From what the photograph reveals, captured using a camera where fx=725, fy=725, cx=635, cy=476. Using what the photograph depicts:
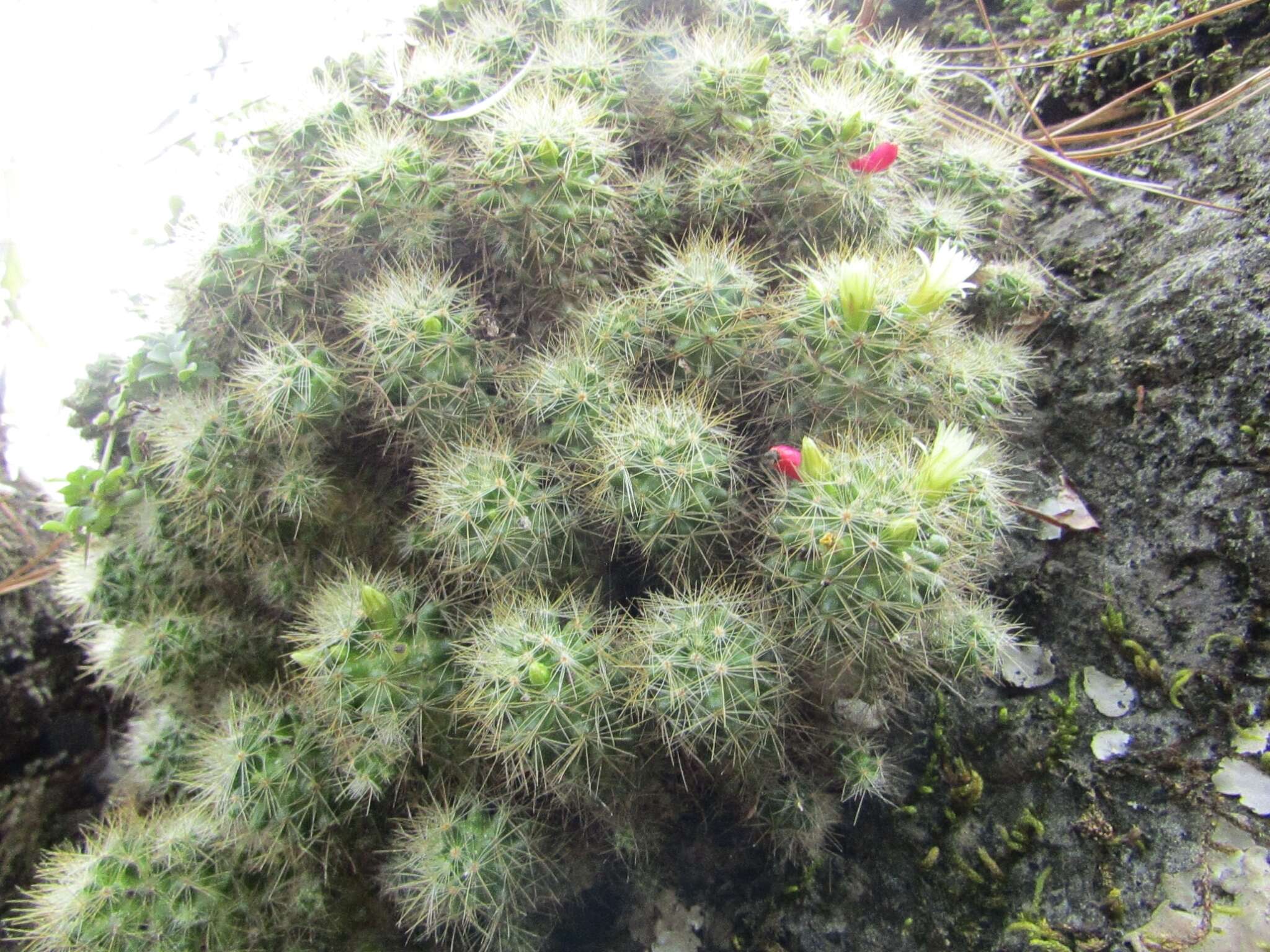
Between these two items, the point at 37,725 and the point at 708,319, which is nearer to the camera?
the point at 708,319

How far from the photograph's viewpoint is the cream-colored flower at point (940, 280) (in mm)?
1576

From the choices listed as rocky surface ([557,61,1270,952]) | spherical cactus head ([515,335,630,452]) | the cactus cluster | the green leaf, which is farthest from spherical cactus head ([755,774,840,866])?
the green leaf

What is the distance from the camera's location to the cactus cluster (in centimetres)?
154

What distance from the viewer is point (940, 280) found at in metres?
1.59

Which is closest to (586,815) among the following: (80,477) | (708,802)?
(708,802)

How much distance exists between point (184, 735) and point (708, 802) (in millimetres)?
1478

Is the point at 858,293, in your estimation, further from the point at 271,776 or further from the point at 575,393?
→ the point at 271,776

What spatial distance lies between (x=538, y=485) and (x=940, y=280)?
39.8 inches

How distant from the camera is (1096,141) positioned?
234 centimetres

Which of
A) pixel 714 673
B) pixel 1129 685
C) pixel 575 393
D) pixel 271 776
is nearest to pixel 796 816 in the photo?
pixel 714 673

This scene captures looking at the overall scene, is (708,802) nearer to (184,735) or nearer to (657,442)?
(657,442)

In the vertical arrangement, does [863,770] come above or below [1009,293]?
below

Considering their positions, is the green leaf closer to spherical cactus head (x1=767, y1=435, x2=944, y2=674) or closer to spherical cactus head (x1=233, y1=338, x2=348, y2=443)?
spherical cactus head (x1=233, y1=338, x2=348, y2=443)

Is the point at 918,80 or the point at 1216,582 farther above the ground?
the point at 918,80
